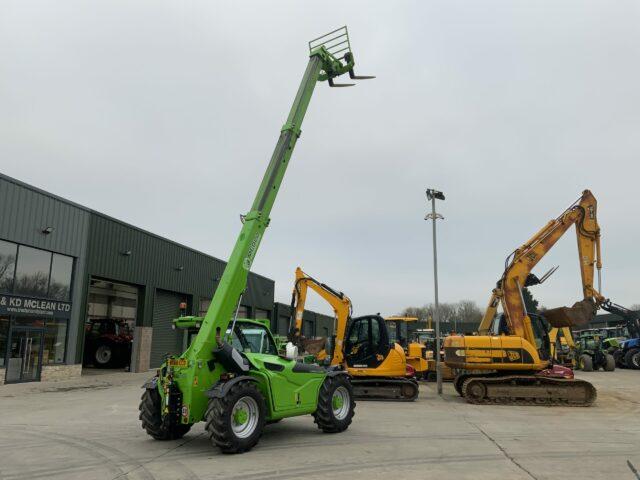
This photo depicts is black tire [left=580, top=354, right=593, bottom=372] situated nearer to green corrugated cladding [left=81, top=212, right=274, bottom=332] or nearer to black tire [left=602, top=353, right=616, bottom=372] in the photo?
black tire [left=602, top=353, right=616, bottom=372]

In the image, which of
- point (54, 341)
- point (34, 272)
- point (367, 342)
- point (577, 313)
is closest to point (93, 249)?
point (34, 272)

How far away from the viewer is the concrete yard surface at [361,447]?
6.75 m

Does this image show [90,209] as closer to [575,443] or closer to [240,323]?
[240,323]

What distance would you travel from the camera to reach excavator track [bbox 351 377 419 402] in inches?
588

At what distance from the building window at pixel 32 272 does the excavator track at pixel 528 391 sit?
15605mm

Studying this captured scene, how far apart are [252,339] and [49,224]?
14.0m

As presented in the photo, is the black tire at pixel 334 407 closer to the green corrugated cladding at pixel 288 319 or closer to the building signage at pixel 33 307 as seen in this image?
the building signage at pixel 33 307

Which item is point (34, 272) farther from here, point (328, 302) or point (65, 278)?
point (328, 302)

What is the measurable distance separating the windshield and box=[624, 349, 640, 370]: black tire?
91.1 feet

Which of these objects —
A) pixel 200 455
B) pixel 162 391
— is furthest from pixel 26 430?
pixel 200 455

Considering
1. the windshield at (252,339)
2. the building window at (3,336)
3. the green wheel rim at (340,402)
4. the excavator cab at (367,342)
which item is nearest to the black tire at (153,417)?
the windshield at (252,339)

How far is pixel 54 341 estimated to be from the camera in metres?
20.4

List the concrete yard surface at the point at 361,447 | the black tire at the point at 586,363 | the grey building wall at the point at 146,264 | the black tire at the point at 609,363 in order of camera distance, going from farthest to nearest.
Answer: the black tire at the point at 609,363, the black tire at the point at 586,363, the grey building wall at the point at 146,264, the concrete yard surface at the point at 361,447

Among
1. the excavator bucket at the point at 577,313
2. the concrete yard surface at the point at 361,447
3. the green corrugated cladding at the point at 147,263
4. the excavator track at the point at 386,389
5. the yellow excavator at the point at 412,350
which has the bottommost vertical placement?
the concrete yard surface at the point at 361,447
